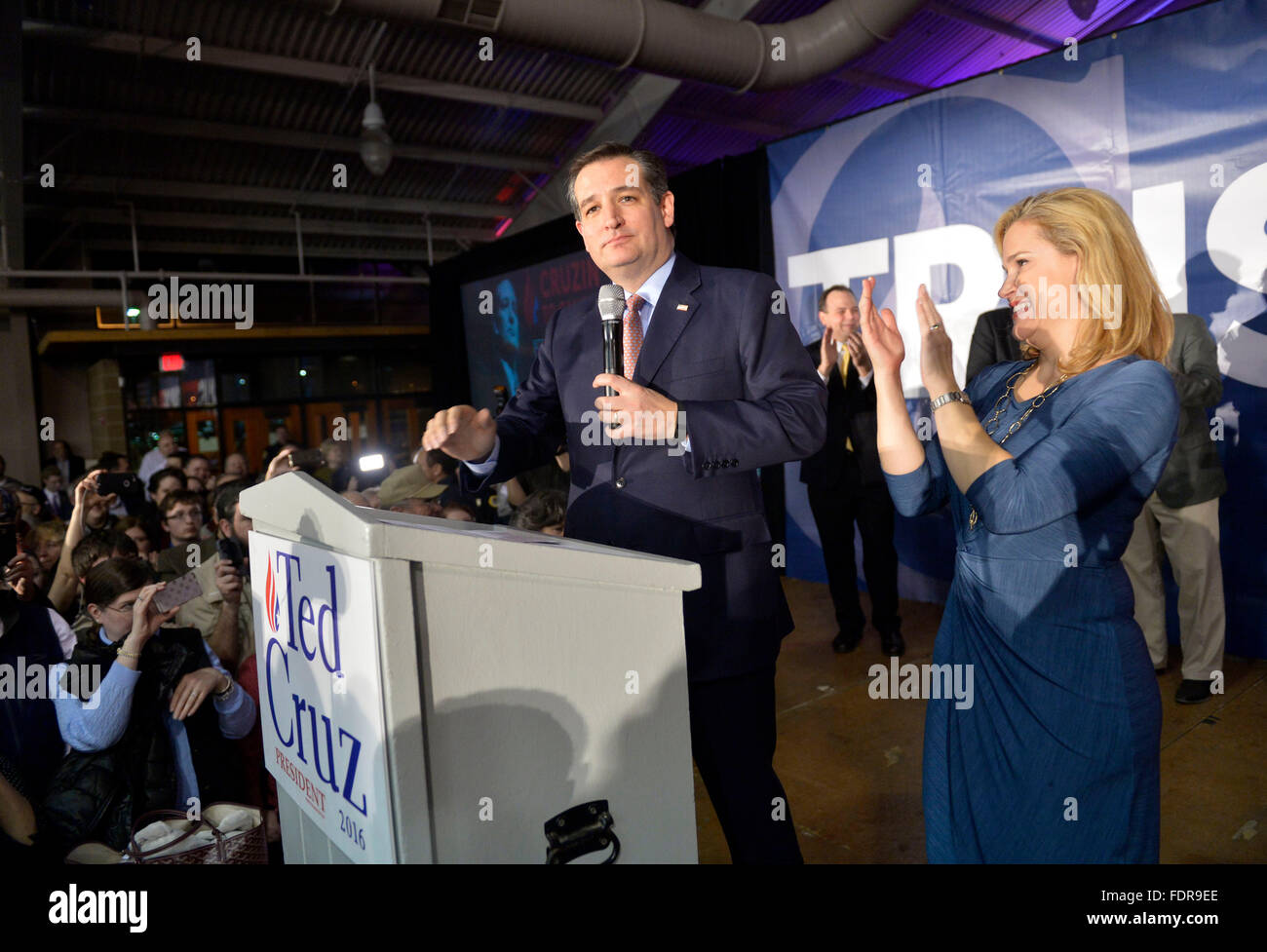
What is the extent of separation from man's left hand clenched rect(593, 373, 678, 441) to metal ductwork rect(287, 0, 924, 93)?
457 centimetres

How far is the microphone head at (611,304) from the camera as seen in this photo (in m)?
1.37

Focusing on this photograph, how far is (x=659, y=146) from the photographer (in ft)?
30.1

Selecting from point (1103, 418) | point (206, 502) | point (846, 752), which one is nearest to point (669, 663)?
point (1103, 418)

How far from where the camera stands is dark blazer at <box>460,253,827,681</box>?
1.38m

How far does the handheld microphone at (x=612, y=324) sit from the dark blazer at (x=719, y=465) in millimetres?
90

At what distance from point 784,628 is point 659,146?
8566mm

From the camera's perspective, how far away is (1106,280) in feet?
4.09

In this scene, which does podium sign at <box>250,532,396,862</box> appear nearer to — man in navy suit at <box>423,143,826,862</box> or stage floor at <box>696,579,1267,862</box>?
man in navy suit at <box>423,143,826,862</box>

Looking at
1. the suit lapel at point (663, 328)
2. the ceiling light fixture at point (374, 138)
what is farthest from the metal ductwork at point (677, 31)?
the suit lapel at point (663, 328)

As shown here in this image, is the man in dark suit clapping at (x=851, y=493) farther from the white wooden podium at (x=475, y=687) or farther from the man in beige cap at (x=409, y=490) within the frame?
the white wooden podium at (x=475, y=687)

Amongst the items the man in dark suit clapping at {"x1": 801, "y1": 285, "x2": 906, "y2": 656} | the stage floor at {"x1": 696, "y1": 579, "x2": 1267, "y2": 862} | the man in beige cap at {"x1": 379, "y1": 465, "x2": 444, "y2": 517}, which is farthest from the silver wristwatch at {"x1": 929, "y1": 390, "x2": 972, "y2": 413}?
the man in beige cap at {"x1": 379, "y1": 465, "x2": 444, "y2": 517}

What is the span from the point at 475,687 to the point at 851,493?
3409 mm
